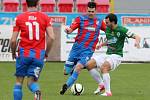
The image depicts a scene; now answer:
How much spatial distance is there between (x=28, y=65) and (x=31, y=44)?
0.36 metres

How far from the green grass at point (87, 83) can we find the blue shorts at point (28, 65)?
1.97m

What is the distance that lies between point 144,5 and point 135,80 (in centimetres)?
1320

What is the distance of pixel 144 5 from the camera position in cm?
2947

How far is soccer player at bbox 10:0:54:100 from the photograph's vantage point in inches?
387

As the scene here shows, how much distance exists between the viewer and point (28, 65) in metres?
10.0

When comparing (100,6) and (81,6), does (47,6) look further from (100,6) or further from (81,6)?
(100,6)

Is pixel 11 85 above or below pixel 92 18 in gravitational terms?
below

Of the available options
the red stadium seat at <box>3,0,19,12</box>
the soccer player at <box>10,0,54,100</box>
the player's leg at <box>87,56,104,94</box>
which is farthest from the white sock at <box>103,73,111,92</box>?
the red stadium seat at <box>3,0,19,12</box>

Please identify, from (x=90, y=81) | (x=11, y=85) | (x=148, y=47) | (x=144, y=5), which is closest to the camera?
(x=11, y=85)

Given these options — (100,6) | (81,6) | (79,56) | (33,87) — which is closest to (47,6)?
(81,6)

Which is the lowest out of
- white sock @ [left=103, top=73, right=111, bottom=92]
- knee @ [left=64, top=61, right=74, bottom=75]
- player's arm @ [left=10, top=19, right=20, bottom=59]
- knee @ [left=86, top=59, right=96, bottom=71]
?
white sock @ [left=103, top=73, right=111, bottom=92]

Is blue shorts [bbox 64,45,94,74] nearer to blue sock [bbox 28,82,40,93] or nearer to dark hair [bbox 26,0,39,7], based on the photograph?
blue sock [bbox 28,82,40,93]

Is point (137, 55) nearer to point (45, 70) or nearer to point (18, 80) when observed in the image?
point (45, 70)

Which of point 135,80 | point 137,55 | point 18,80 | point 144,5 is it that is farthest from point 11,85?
point 144,5
